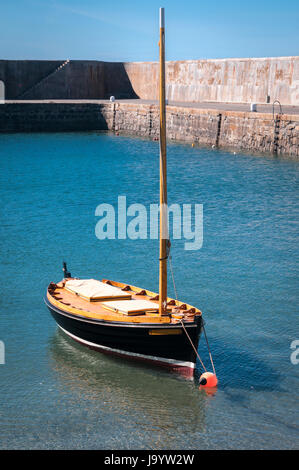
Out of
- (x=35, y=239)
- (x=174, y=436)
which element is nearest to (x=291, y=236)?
(x=35, y=239)

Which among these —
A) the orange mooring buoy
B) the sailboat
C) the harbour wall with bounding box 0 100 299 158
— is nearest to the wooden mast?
the sailboat

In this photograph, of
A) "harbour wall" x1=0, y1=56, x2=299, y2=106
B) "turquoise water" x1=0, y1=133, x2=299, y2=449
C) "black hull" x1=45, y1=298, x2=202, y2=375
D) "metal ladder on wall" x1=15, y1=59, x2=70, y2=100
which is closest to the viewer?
"turquoise water" x1=0, y1=133, x2=299, y2=449

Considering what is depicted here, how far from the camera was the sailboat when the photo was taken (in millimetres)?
10445

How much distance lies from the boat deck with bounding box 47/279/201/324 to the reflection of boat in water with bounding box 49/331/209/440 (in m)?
0.88

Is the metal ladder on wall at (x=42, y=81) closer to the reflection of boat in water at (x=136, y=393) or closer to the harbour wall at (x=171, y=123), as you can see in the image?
the harbour wall at (x=171, y=123)

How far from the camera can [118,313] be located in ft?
36.5

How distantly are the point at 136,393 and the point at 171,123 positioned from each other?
1398 inches

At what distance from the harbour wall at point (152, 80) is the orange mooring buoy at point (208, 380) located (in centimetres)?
3154
